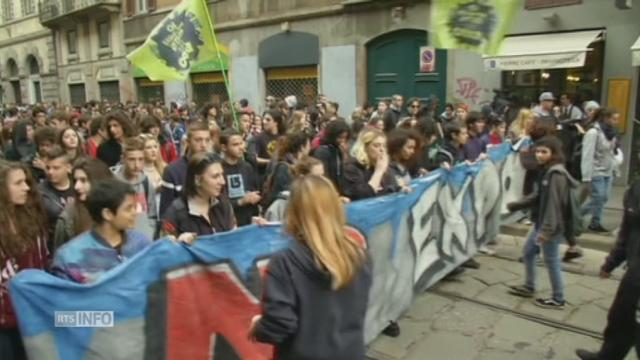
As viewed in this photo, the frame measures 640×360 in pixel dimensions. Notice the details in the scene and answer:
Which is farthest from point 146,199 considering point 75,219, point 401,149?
point 401,149

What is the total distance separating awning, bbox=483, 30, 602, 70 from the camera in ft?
32.6

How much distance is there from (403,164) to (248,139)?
2630 millimetres

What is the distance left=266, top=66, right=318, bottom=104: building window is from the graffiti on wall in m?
11.7

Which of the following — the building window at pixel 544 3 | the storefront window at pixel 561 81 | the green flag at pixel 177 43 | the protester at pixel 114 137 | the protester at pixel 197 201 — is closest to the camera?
the protester at pixel 197 201

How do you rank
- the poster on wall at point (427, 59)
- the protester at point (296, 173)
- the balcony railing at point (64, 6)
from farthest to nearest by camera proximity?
the balcony railing at point (64, 6) → the poster on wall at point (427, 59) → the protester at point (296, 173)

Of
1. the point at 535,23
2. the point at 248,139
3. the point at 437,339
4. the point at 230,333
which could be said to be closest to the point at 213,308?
the point at 230,333

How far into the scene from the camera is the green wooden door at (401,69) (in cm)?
1334

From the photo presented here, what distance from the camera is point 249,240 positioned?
330cm

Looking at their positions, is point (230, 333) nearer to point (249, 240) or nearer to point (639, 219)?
point (249, 240)

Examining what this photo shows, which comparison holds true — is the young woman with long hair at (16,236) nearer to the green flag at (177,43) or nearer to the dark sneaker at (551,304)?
the dark sneaker at (551,304)

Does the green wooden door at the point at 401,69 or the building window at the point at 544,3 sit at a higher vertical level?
the building window at the point at 544,3

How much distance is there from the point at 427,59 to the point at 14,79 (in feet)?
99.4

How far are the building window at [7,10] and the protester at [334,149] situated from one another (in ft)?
119

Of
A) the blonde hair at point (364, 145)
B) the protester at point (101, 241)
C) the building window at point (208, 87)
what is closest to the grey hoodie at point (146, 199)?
the protester at point (101, 241)
